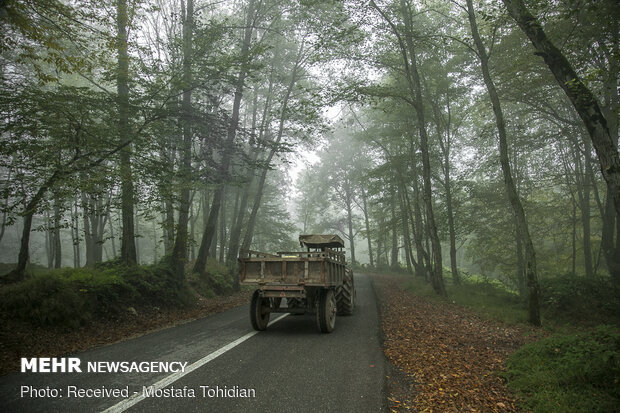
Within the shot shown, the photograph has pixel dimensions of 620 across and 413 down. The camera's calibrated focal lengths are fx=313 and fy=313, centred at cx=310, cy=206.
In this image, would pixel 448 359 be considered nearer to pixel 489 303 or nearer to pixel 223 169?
pixel 489 303

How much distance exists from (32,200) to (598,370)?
1106 centimetres

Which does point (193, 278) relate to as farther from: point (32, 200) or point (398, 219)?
point (398, 219)

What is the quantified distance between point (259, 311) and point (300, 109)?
24.1 ft

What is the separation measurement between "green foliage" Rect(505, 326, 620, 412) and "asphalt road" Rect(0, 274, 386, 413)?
194 cm

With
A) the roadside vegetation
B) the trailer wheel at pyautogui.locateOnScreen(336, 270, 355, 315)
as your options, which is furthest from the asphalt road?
the trailer wheel at pyautogui.locateOnScreen(336, 270, 355, 315)

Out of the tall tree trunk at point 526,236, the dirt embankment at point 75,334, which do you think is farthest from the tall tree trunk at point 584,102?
the dirt embankment at point 75,334

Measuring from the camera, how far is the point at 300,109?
37.9ft

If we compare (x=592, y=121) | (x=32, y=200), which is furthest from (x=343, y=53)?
(x=32, y=200)

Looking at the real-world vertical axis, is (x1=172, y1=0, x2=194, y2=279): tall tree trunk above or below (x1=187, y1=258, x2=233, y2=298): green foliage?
above

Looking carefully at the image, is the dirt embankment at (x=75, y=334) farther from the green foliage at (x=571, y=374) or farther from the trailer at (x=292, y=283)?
the green foliage at (x=571, y=374)

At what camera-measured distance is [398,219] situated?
24453 millimetres

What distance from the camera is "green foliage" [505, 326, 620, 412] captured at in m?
3.72

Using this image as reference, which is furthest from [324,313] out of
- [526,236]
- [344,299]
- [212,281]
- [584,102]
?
[212,281]

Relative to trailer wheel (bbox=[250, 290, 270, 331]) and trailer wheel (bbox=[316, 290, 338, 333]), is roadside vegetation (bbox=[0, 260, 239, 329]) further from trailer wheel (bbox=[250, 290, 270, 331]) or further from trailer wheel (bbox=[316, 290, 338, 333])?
trailer wheel (bbox=[316, 290, 338, 333])
